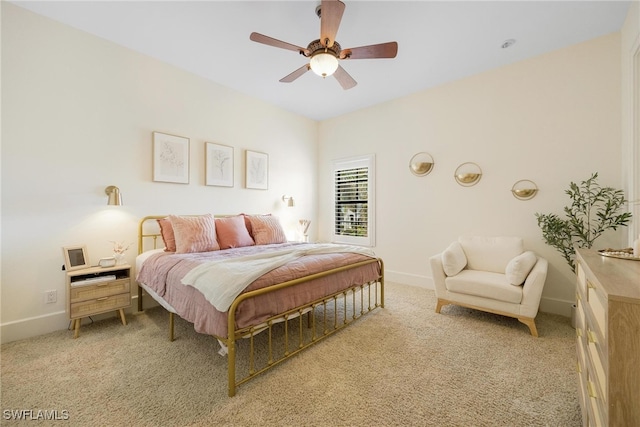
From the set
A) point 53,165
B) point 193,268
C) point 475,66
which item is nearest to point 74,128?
point 53,165

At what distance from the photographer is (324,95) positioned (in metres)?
4.21

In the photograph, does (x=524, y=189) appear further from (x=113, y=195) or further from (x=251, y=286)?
(x=113, y=195)

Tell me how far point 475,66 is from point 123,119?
447cm

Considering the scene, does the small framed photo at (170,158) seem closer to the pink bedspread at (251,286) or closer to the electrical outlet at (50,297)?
the pink bedspread at (251,286)

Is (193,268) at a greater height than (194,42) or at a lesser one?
lesser

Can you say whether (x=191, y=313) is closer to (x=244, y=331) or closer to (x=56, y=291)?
(x=244, y=331)

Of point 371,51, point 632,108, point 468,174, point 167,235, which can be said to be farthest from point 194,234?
point 632,108

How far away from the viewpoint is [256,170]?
4367mm

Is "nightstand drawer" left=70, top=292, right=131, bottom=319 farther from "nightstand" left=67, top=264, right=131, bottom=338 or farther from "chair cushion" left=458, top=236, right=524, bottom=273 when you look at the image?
"chair cushion" left=458, top=236, right=524, bottom=273

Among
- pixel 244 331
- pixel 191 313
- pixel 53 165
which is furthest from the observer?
pixel 53 165

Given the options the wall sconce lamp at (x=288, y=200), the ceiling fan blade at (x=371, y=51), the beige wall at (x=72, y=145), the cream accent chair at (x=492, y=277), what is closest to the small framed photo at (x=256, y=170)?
the wall sconce lamp at (x=288, y=200)

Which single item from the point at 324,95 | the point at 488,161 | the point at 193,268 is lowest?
the point at 193,268

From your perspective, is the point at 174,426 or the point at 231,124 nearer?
the point at 174,426

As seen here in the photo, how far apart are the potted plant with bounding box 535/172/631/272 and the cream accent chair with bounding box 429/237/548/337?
0.99 ft
